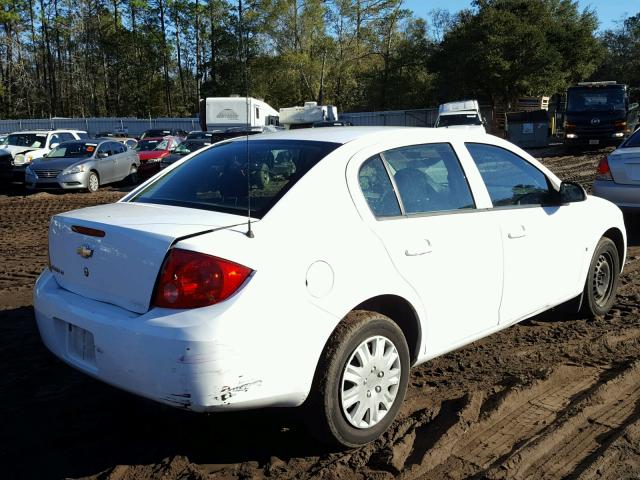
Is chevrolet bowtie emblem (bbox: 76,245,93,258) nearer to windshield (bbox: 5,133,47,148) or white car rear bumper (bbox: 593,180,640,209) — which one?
white car rear bumper (bbox: 593,180,640,209)

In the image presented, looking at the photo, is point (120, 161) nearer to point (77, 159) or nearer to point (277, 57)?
point (77, 159)

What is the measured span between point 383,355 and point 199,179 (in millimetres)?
1519

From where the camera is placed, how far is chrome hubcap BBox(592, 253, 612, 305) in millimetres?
5211

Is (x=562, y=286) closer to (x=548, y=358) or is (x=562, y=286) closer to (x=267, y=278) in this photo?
(x=548, y=358)

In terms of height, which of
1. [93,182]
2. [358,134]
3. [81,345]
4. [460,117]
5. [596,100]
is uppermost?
[596,100]

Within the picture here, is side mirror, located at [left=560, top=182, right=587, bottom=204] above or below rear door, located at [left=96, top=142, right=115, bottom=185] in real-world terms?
above

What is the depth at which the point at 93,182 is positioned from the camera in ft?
55.9

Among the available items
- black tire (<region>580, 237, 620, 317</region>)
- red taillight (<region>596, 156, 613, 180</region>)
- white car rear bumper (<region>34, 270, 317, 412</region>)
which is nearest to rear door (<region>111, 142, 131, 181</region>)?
red taillight (<region>596, 156, 613, 180</region>)

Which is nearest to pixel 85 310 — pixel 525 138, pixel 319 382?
pixel 319 382

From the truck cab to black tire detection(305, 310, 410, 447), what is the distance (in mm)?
23461

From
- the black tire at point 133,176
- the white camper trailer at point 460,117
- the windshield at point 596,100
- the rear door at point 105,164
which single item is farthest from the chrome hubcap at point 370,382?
the windshield at point 596,100

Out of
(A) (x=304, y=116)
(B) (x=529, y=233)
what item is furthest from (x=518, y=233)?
(A) (x=304, y=116)

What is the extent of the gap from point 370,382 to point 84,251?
1.62m

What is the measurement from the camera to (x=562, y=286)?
465 cm
